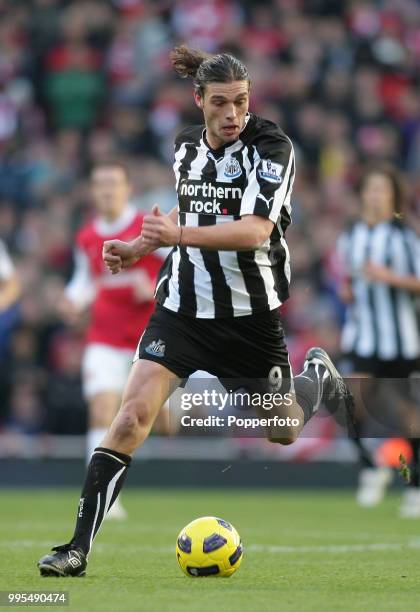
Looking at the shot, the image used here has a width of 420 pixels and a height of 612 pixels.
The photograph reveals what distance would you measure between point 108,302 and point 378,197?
2.12 metres

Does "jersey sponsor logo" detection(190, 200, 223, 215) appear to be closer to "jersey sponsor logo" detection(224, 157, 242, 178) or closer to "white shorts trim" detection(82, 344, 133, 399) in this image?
"jersey sponsor logo" detection(224, 157, 242, 178)

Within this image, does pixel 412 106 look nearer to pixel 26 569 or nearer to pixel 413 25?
pixel 413 25

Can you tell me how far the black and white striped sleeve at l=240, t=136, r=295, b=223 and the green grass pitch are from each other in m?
1.51

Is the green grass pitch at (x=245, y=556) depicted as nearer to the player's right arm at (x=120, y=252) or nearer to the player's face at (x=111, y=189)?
the player's right arm at (x=120, y=252)

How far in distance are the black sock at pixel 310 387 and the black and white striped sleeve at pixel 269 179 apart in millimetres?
928

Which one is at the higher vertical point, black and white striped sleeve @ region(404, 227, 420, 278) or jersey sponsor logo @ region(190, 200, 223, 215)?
black and white striped sleeve @ region(404, 227, 420, 278)

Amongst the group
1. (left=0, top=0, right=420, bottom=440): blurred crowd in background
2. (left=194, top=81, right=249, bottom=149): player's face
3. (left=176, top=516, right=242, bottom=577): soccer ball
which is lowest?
(left=176, top=516, right=242, bottom=577): soccer ball

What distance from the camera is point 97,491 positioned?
5.77 metres

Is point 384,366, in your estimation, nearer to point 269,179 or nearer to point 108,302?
point 108,302

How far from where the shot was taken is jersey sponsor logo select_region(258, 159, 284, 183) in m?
5.78

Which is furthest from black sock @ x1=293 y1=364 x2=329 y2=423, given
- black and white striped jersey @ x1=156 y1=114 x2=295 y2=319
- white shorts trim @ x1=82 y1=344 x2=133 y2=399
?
white shorts trim @ x1=82 y1=344 x2=133 y2=399

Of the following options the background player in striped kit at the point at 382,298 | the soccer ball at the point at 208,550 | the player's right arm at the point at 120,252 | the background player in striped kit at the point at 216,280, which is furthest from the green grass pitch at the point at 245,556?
the player's right arm at the point at 120,252

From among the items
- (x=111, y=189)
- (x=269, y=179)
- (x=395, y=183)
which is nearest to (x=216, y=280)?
(x=269, y=179)

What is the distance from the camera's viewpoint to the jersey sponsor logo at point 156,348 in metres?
5.93
